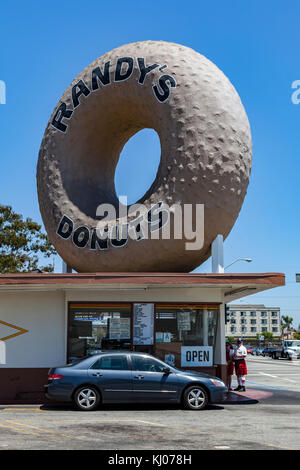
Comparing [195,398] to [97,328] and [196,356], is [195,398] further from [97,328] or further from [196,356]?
[97,328]

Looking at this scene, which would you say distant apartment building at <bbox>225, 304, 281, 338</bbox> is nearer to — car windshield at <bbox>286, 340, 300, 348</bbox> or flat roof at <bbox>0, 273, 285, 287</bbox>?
car windshield at <bbox>286, 340, 300, 348</bbox>

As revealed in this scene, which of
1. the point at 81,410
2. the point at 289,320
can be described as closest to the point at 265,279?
the point at 81,410

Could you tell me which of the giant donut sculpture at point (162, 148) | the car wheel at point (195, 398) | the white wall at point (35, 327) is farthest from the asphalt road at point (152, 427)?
the giant donut sculpture at point (162, 148)

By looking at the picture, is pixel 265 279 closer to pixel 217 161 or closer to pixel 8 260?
pixel 217 161

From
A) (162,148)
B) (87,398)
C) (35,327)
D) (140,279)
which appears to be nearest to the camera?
(87,398)

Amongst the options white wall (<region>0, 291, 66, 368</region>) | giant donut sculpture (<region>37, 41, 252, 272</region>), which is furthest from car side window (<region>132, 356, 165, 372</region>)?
giant donut sculpture (<region>37, 41, 252, 272</region>)

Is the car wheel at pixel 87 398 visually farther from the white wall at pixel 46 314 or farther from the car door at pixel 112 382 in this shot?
the white wall at pixel 46 314

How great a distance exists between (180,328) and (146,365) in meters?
2.75

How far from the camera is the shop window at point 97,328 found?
49.3 ft

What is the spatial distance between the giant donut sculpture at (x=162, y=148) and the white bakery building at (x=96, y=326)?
3.39 ft

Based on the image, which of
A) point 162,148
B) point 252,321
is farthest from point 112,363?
point 252,321

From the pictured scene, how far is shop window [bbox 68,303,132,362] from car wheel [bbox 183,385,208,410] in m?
2.89

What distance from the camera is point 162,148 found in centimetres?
1566

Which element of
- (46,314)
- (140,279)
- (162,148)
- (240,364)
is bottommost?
(240,364)
